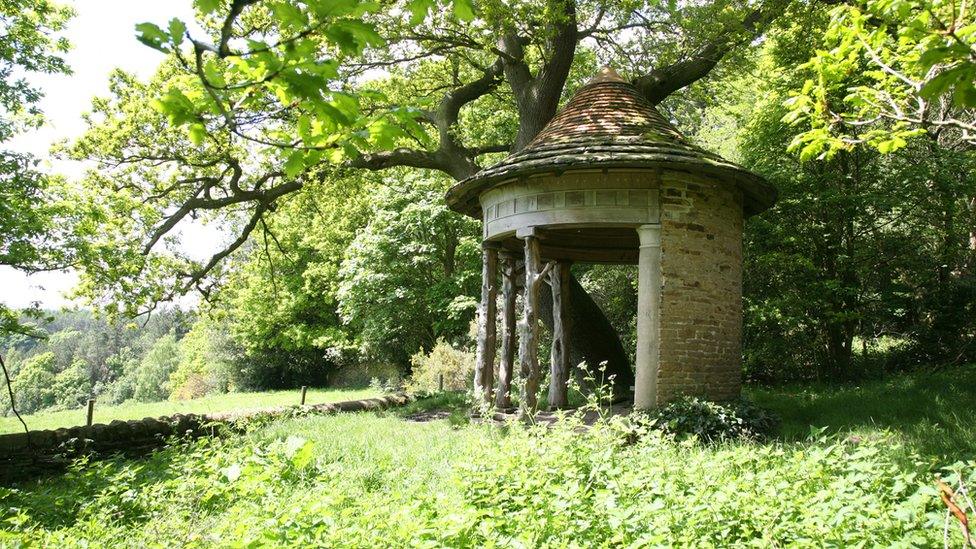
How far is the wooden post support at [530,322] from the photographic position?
9.69 m

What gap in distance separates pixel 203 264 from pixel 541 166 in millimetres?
8573

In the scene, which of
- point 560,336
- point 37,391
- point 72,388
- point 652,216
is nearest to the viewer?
point 652,216

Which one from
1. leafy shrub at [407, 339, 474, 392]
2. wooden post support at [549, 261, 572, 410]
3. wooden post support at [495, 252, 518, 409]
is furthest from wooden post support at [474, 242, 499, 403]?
leafy shrub at [407, 339, 474, 392]

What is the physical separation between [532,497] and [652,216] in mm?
5311

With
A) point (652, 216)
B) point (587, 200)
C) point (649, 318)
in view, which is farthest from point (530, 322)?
point (652, 216)

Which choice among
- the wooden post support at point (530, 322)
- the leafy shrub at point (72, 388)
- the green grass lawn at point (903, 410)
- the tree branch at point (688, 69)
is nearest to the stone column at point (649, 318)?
the wooden post support at point (530, 322)

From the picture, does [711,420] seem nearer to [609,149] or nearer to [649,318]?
[649,318]

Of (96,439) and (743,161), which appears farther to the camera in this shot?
(743,161)

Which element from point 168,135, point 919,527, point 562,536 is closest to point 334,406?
point 168,135

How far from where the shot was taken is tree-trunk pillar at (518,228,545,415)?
968cm

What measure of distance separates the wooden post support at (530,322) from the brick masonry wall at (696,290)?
184 cm

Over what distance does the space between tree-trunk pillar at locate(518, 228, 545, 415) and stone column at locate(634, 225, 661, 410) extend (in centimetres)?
152

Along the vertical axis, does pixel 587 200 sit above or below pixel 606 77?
below

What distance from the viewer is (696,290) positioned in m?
9.07
